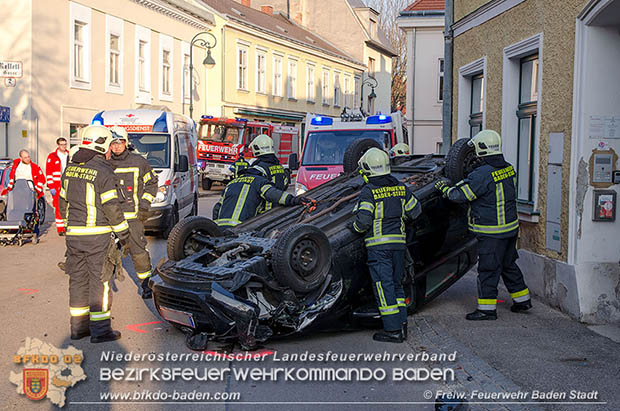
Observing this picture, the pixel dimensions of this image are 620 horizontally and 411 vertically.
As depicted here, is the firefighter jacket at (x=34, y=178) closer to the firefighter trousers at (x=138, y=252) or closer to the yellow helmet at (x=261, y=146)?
the firefighter trousers at (x=138, y=252)

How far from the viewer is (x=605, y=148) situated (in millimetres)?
7637

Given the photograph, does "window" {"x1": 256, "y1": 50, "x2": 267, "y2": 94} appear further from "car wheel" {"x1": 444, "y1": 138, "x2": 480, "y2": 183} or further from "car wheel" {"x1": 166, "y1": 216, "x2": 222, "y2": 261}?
"car wheel" {"x1": 166, "y1": 216, "x2": 222, "y2": 261}

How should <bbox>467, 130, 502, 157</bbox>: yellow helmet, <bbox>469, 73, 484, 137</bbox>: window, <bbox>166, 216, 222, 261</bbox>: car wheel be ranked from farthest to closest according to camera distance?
<bbox>469, 73, 484, 137</bbox>: window
<bbox>467, 130, 502, 157</bbox>: yellow helmet
<bbox>166, 216, 222, 261</bbox>: car wheel

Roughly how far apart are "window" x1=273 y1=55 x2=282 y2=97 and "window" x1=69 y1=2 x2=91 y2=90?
17995mm

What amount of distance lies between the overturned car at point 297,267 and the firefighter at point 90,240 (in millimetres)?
548

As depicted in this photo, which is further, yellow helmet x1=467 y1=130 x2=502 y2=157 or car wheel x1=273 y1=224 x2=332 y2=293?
yellow helmet x1=467 y1=130 x2=502 y2=157

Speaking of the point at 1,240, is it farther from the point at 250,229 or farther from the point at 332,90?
the point at 332,90

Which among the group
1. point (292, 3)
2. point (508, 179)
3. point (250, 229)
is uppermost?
point (292, 3)

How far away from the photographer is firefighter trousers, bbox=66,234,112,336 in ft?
22.2

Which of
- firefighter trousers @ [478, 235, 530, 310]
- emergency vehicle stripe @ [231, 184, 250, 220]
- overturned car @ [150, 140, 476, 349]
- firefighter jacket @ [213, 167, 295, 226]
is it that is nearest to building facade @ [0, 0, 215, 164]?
firefighter jacket @ [213, 167, 295, 226]

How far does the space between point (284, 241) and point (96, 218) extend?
1.87 meters

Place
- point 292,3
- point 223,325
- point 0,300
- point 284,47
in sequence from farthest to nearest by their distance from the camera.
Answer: point 292,3 < point 284,47 < point 0,300 < point 223,325

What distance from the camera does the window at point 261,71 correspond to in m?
40.7

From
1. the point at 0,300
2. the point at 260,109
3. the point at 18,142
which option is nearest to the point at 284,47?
the point at 260,109
